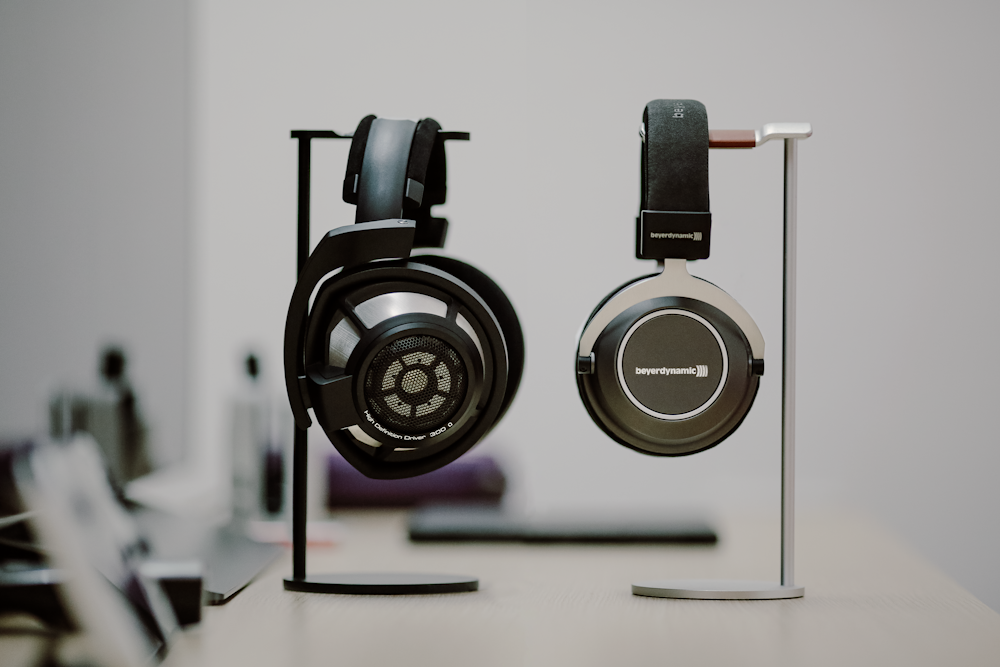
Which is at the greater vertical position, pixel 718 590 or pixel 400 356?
pixel 400 356

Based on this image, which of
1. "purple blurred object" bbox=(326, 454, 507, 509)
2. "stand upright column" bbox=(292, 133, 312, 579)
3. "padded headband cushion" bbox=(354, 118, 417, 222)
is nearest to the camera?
"padded headband cushion" bbox=(354, 118, 417, 222)

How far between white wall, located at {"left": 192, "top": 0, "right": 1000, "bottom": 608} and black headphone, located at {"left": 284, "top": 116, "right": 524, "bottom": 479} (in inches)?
31.8

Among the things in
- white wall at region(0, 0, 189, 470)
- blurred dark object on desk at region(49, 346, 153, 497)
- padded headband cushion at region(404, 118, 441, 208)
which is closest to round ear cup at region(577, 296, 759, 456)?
padded headband cushion at region(404, 118, 441, 208)

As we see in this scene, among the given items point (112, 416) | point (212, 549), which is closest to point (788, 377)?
point (212, 549)

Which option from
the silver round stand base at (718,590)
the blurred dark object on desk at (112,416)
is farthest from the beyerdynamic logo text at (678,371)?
the blurred dark object on desk at (112,416)

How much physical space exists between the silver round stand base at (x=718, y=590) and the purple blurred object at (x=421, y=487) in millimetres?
572

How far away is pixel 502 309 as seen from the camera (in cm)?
86

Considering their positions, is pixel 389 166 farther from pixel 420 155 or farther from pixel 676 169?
pixel 676 169

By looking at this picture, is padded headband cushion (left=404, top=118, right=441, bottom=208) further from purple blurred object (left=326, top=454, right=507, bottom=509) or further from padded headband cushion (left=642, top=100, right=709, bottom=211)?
purple blurred object (left=326, top=454, right=507, bottom=509)

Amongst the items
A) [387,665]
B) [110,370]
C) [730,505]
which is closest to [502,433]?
[730,505]

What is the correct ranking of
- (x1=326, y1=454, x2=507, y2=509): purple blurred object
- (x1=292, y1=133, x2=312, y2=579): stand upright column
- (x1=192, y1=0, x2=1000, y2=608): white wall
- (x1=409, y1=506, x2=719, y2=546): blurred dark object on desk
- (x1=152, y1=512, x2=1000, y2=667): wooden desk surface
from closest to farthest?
1. (x1=152, y1=512, x2=1000, y2=667): wooden desk surface
2. (x1=292, y1=133, x2=312, y2=579): stand upright column
3. (x1=409, y1=506, x2=719, y2=546): blurred dark object on desk
4. (x1=326, y1=454, x2=507, y2=509): purple blurred object
5. (x1=192, y1=0, x2=1000, y2=608): white wall

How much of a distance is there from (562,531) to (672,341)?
457 mm

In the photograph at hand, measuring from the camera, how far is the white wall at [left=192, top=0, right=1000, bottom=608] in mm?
1578

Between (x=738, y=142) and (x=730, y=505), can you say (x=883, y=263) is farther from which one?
(x=738, y=142)
